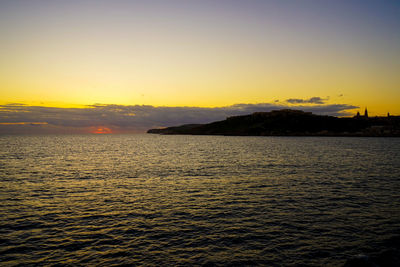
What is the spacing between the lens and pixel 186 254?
15461mm

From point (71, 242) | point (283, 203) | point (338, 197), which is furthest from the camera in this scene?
point (338, 197)

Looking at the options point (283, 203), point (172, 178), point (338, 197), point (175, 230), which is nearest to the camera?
point (175, 230)

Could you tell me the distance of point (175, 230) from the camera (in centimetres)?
1925

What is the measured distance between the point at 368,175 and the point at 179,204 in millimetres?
35727

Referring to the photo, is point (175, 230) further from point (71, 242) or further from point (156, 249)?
point (71, 242)

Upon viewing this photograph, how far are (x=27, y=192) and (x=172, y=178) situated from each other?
19.8 m

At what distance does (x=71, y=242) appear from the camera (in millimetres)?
17078

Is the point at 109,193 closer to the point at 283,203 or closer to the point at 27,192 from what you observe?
the point at 27,192

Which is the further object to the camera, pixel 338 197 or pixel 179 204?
pixel 338 197

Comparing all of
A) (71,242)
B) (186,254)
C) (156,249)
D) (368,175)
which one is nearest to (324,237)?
(186,254)

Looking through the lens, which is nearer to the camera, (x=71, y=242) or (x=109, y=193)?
(x=71, y=242)

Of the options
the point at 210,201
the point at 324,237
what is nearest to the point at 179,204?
the point at 210,201

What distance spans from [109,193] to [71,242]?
14140 millimetres

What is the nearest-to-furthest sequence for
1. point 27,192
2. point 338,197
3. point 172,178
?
point 338,197, point 27,192, point 172,178
